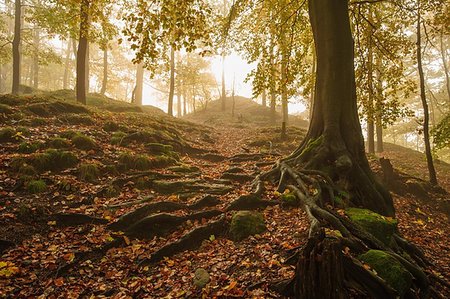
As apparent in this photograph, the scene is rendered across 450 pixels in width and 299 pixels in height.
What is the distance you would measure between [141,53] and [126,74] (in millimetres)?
37545

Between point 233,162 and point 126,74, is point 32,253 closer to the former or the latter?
point 233,162

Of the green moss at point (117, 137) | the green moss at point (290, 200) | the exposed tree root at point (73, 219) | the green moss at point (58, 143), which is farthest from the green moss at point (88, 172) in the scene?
the green moss at point (290, 200)

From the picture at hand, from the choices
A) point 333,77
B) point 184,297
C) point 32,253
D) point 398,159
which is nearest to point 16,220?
point 32,253

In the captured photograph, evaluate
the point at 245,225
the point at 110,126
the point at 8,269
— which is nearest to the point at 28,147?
the point at 110,126

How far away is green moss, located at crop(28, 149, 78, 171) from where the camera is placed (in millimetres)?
7465

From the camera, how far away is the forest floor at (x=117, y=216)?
4.56m

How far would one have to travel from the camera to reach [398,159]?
18.8 metres

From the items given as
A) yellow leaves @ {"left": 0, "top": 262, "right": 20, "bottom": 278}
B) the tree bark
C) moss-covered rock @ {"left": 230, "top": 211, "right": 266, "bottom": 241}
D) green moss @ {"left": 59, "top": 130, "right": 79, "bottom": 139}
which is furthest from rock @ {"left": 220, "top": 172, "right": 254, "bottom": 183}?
yellow leaves @ {"left": 0, "top": 262, "right": 20, "bottom": 278}

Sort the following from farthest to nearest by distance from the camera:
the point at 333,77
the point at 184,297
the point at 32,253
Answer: the point at 333,77
the point at 32,253
the point at 184,297

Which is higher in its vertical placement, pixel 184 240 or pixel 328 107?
pixel 328 107

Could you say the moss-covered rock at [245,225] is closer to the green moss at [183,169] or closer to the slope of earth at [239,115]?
the green moss at [183,169]

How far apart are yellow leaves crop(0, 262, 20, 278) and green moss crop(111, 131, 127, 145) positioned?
622 cm

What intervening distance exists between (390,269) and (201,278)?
2.98 meters

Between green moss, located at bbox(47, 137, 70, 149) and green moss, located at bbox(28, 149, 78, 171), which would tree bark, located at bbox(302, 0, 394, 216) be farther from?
green moss, located at bbox(47, 137, 70, 149)
